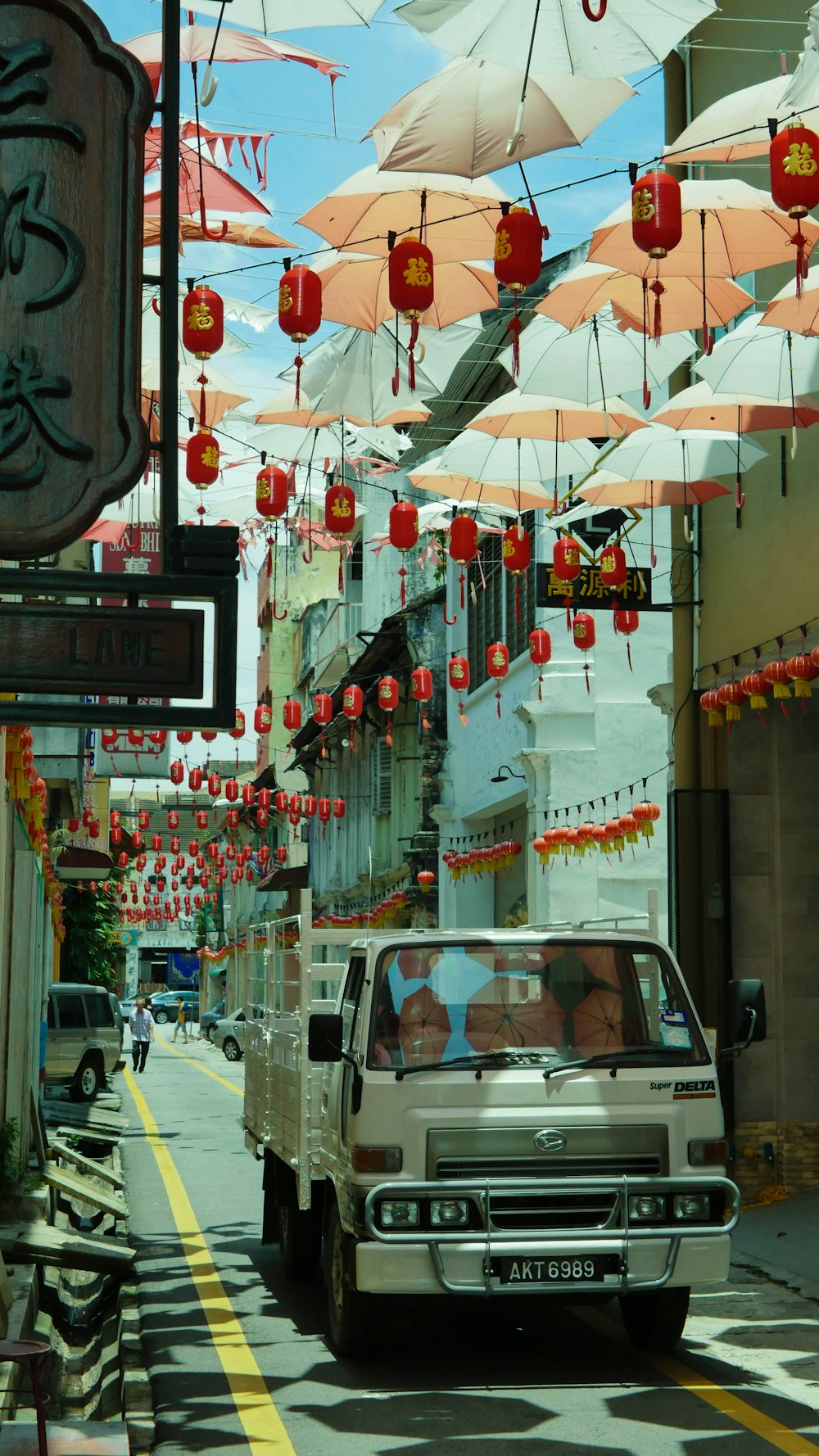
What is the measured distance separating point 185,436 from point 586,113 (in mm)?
7649

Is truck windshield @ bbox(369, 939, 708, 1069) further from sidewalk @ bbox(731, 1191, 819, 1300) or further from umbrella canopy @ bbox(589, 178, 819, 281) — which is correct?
umbrella canopy @ bbox(589, 178, 819, 281)

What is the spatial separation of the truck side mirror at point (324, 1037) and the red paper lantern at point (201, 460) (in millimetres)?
6151

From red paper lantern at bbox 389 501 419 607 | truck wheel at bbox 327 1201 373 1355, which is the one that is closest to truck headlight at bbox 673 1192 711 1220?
truck wheel at bbox 327 1201 373 1355

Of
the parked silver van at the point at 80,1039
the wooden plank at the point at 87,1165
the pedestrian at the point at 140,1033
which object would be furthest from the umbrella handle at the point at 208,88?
the pedestrian at the point at 140,1033

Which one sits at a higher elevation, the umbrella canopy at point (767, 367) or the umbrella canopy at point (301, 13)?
the umbrella canopy at point (301, 13)

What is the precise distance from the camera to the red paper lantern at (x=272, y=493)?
1531cm

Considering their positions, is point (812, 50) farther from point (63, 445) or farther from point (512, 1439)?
point (512, 1439)

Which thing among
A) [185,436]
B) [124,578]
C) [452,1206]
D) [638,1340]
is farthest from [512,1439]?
[185,436]

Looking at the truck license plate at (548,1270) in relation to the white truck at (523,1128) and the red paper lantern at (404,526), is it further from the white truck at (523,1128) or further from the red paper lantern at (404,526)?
the red paper lantern at (404,526)

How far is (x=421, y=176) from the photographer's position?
11242 millimetres

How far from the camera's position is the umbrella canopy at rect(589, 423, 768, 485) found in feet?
47.4

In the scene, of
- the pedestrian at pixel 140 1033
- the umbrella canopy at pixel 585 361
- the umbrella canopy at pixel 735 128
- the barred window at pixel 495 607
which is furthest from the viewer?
the pedestrian at pixel 140 1033

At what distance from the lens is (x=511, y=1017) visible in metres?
9.27

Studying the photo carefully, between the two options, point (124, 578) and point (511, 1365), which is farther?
point (511, 1365)
